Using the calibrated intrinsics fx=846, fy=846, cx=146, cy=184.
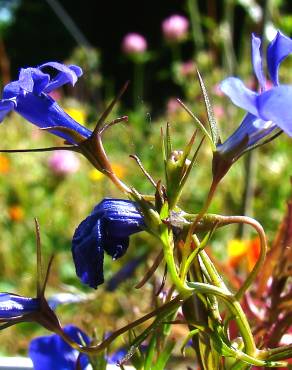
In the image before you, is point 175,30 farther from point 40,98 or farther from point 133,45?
point 40,98

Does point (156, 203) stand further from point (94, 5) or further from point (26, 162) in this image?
point (94, 5)

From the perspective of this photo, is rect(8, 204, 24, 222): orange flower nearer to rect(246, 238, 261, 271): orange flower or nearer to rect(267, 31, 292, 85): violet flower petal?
rect(246, 238, 261, 271): orange flower

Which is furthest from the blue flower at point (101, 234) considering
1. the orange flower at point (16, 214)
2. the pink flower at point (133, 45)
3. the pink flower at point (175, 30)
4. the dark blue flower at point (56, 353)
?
the pink flower at point (133, 45)

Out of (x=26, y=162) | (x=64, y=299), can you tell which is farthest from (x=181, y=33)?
(x=64, y=299)

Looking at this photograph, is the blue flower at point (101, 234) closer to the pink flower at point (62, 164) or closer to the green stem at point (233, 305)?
the green stem at point (233, 305)

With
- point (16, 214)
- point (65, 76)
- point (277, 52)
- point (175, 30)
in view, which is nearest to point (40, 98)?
point (65, 76)

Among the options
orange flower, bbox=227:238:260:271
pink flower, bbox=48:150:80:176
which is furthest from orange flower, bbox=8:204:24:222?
orange flower, bbox=227:238:260:271

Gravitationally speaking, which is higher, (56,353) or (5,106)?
(5,106)
